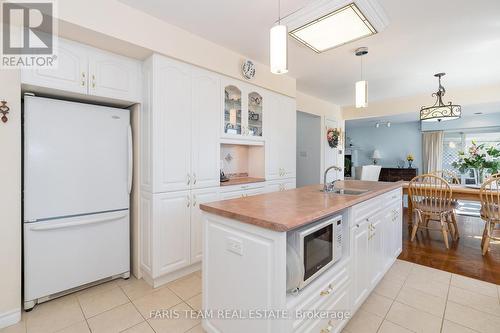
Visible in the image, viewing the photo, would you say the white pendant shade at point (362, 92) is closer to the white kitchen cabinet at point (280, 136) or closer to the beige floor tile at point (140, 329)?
the white kitchen cabinet at point (280, 136)

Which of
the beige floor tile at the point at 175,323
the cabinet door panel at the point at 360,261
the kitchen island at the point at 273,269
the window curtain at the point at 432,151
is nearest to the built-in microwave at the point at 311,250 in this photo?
the kitchen island at the point at 273,269

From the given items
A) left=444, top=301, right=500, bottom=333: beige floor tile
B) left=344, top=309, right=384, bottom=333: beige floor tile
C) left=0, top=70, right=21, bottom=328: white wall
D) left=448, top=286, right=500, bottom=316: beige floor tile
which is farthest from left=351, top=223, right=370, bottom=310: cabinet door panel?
left=0, top=70, right=21, bottom=328: white wall

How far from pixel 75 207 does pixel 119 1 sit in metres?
1.79

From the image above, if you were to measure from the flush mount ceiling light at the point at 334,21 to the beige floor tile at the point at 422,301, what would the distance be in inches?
92.6

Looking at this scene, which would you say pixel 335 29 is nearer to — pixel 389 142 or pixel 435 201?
pixel 435 201

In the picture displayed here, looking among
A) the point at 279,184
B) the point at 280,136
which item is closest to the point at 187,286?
the point at 279,184

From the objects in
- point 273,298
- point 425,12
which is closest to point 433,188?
point 425,12

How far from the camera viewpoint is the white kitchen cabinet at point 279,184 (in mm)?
3392

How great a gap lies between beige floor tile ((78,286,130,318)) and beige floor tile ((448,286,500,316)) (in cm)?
285

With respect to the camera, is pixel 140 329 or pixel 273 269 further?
pixel 140 329

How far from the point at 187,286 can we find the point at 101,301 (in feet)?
2.35

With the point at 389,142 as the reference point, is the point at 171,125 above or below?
below

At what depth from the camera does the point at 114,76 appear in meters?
2.23

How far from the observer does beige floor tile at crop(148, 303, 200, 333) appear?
5.56 ft
